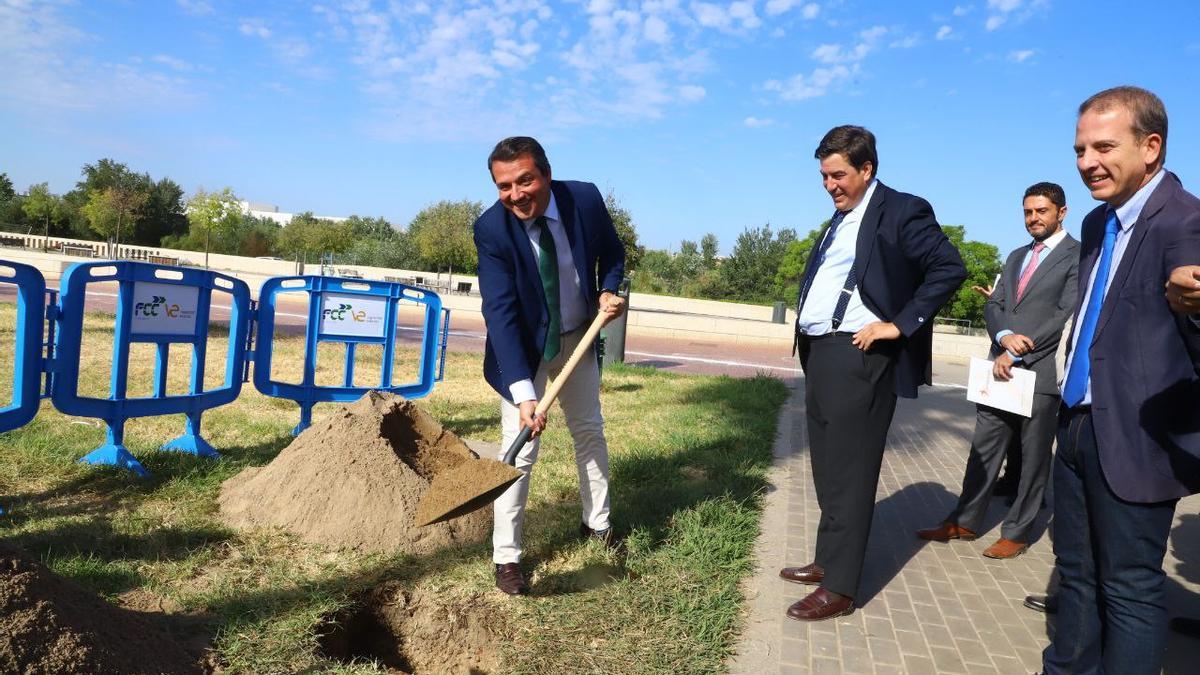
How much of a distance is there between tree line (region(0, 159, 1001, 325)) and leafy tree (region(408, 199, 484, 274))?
6 centimetres

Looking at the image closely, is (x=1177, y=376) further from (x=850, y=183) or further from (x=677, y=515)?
(x=677, y=515)

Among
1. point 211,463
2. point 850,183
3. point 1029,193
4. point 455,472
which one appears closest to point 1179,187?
point 850,183

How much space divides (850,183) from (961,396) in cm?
981

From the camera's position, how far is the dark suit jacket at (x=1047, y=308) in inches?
168

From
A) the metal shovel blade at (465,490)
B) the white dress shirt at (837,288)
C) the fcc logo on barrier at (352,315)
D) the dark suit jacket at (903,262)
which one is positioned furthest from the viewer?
the fcc logo on barrier at (352,315)

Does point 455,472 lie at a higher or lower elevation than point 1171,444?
lower

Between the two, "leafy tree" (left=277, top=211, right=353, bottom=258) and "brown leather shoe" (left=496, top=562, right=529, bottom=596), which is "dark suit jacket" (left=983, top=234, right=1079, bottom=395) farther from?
"leafy tree" (left=277, top=211, right=353, bottom=258)

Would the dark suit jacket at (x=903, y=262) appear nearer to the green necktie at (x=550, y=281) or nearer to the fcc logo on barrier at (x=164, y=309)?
the green necktie at (x=550, y=281)

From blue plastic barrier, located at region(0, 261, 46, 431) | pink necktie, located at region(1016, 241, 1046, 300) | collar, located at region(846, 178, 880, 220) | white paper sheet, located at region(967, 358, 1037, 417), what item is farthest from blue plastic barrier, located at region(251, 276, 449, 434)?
pink necktie, located at region(1016, 241, 1046, 300)

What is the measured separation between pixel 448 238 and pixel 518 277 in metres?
41.6

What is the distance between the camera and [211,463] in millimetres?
5023

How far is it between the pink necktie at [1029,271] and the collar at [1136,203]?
6.72 feet

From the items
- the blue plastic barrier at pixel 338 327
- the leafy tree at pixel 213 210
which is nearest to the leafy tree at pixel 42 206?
the leafy tree at pixel 213 210

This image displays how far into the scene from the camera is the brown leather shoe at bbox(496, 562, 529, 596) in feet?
11.3
